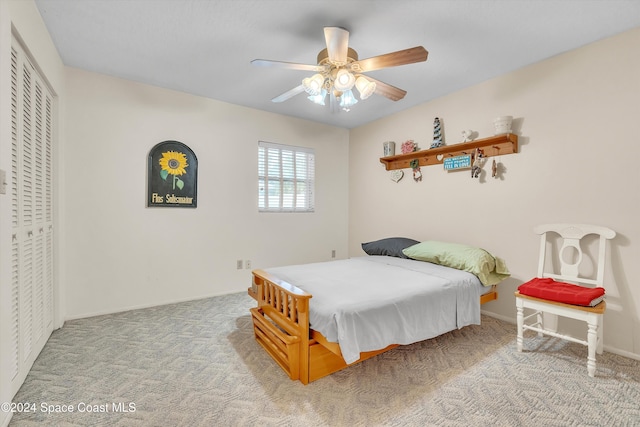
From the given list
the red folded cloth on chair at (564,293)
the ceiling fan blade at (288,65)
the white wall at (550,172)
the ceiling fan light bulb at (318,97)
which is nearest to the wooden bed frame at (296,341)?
the red folded cloth on chair at (564,293)

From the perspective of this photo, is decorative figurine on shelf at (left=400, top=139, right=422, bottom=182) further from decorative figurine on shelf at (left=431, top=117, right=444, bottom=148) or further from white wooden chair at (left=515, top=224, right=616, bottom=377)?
white wooden chair at (left=515, top=224, right=616, bottom=377)

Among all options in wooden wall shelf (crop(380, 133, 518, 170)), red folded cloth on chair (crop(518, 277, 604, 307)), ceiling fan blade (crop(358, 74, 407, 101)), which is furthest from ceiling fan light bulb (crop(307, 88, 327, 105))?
red folded cloth on chair (crop(518, 277, 604, 307))

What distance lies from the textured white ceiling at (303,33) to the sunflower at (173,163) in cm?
80

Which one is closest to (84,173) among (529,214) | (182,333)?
(182,333)

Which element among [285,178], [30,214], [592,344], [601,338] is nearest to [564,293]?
[592,344]

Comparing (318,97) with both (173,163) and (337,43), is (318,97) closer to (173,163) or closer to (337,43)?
(337,43)

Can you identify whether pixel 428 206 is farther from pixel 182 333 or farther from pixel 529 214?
pixel 182 333

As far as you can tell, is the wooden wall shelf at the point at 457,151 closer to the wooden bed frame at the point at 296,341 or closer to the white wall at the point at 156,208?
the white wall at the point at 156,208

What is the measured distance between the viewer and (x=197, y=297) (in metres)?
3.55

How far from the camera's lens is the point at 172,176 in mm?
3379

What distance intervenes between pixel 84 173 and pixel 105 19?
4.93ft

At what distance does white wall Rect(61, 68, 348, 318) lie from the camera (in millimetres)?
2916

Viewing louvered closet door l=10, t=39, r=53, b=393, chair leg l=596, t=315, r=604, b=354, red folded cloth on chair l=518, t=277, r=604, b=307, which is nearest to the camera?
louvered closet door l=10, t=39, r=53, b=393

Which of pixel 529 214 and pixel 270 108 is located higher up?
pixel 270 108
